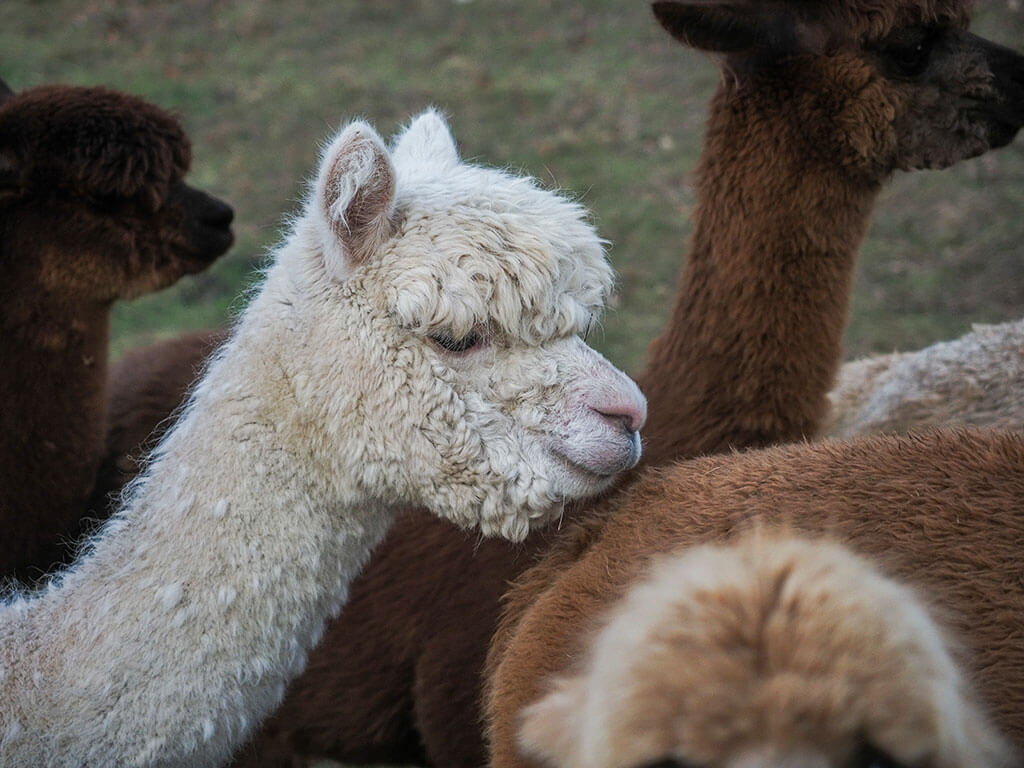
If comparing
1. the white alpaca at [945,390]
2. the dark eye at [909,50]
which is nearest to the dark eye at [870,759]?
the white alpaca at [945,390]

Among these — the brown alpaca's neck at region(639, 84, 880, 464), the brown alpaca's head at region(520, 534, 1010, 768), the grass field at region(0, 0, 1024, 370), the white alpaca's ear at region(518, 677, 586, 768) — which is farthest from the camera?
the grass field at region(0, 0, 1024, 370)

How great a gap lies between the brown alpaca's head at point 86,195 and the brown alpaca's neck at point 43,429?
3.8 inches

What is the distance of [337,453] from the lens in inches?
91.8

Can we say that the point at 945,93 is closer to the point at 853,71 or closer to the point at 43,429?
the point at 853,71

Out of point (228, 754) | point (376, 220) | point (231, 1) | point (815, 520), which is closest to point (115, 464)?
point (228, 754)

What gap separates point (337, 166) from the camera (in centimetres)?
226

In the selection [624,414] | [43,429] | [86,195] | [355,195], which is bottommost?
[43,429]

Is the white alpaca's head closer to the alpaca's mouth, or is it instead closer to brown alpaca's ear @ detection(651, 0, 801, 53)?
the alpaca's mouth

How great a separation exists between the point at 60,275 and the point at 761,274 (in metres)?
2.08

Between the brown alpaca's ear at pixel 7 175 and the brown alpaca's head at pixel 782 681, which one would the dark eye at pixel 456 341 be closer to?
the brown alpaca's head at pixel 782 681

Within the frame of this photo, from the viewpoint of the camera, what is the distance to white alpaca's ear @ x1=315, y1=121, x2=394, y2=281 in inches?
88.2

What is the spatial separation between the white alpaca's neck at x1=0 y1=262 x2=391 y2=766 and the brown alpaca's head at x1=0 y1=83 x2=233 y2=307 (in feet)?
3.12

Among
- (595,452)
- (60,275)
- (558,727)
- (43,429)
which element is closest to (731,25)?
(595,452)

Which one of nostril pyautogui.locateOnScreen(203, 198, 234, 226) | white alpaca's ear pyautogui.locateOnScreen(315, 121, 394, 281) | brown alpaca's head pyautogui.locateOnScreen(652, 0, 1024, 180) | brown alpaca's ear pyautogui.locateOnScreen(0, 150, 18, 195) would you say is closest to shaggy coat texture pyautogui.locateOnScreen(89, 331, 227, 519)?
nostril pyautogui.locateOnScreen(203, 198, 234, 226)
